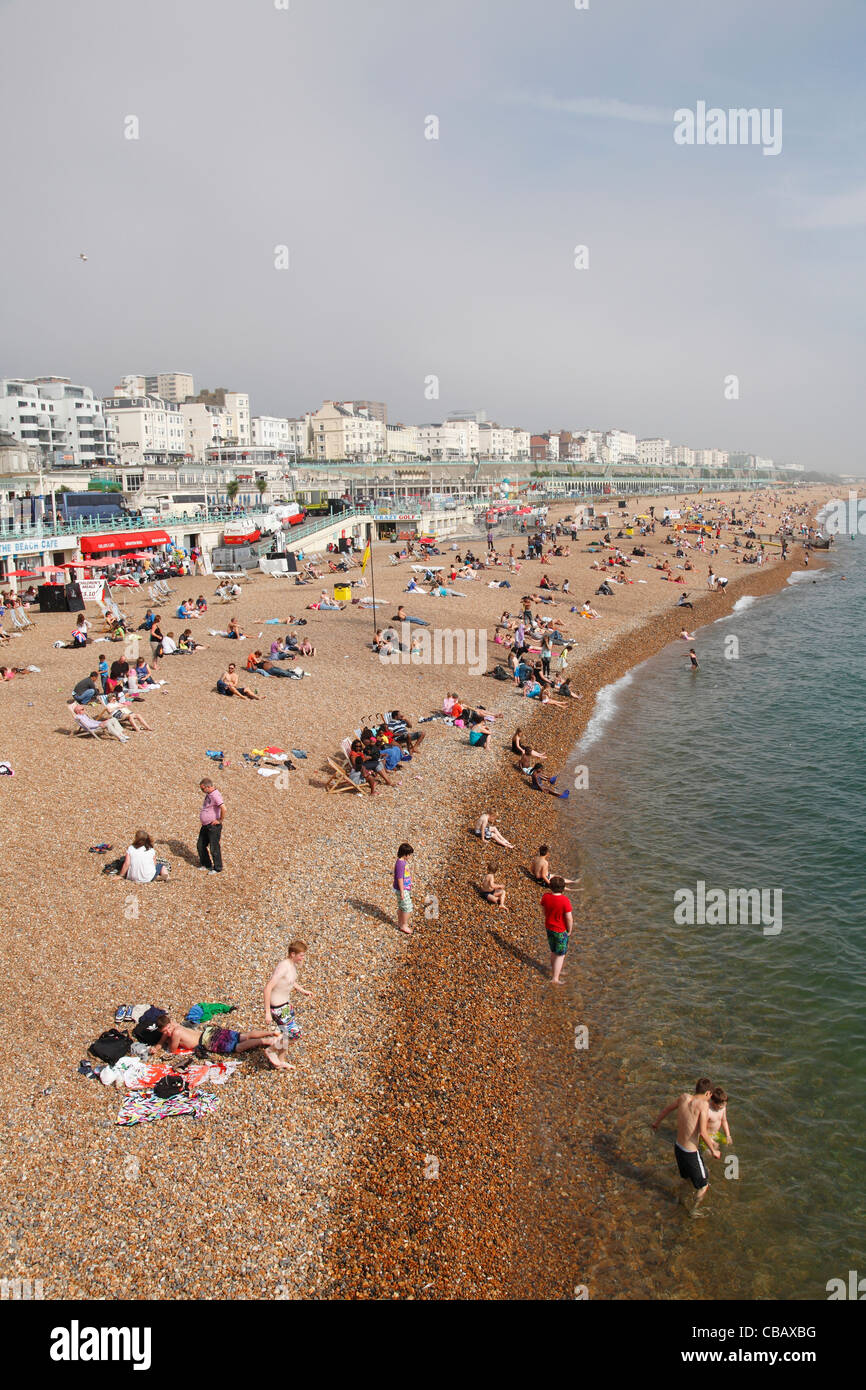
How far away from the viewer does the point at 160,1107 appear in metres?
7.30

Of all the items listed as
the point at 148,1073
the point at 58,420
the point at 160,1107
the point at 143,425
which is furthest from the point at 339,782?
the point at 143,425

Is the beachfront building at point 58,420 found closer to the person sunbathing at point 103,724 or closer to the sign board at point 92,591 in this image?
the sign board at point 92,591

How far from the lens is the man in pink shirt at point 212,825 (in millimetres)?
11422

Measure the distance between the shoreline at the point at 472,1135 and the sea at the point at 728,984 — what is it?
0.38 metres

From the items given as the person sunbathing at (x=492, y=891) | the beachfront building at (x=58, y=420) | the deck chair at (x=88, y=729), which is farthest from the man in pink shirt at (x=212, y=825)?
the beachfront building at (x=58, y=420)

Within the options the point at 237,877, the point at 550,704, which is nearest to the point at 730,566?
the point at 550,704

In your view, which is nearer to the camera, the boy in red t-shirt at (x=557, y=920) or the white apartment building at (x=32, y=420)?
the boy in red t-shirt at (x=557, y=920)

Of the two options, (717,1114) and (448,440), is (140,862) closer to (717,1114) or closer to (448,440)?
(717,1114)

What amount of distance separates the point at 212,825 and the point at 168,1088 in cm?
443

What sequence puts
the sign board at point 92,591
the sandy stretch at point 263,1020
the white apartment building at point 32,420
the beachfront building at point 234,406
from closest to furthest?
1. the sandy stretch at point 263,1020
2. the sign board at point 92,591
3. the white apartment building at point 32,420
4. the beachfront building at point 234,406

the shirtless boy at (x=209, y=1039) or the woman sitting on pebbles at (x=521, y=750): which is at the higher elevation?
the woman sitting on pebbles at (x=521, y=750)

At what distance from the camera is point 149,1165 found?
670 cm

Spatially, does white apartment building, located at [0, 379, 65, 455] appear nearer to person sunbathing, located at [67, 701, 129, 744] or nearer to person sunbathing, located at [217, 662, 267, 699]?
person sunbathing, located at [217, 662, 267, 699]
